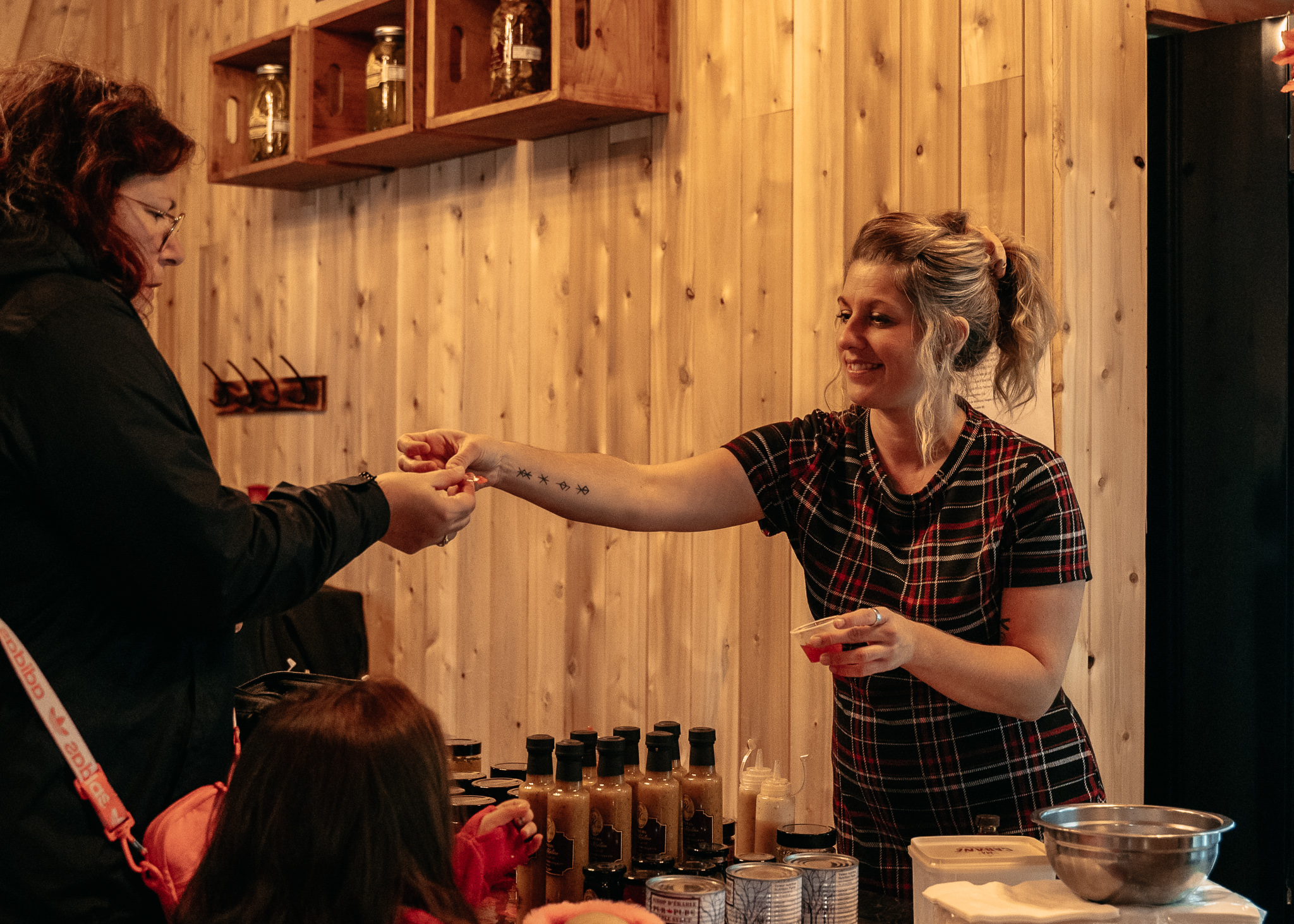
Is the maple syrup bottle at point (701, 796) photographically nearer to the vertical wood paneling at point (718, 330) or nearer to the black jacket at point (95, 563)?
the black jacket at point (95, 563)

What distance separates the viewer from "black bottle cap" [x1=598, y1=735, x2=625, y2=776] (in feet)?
4.98

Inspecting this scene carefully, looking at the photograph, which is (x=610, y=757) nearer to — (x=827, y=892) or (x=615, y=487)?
(x=827, y=892)

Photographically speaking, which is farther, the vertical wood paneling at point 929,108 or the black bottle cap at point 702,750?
the vertical wood paneling at point 929,108

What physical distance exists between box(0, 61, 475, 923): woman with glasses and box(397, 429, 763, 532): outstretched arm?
634 millimetres

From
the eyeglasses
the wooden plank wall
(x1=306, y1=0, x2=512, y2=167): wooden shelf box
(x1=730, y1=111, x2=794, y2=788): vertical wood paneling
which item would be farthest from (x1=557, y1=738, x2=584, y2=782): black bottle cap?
(x1=306, y1=0, x2=512, y2=167): wooden shelf box

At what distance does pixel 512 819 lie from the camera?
4.81 feet

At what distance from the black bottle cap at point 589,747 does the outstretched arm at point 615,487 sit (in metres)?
0.52

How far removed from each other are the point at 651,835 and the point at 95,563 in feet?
2.24

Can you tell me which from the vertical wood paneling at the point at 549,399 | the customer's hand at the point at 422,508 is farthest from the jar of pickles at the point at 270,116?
the customer's hand at the point at 422,508

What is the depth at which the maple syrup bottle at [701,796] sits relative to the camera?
1577 millimetres

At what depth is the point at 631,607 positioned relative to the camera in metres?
3.15

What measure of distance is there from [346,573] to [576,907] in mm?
2795

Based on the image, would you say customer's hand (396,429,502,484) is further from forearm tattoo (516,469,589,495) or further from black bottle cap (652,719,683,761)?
black bottle cap (652,719,683,761)

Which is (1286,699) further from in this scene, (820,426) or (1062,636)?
(820,426)
